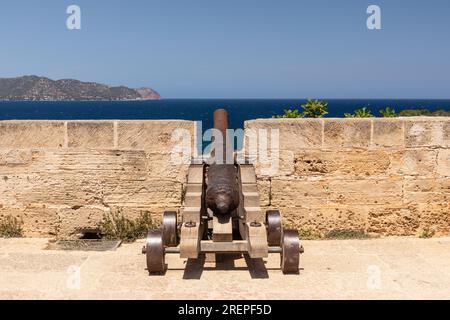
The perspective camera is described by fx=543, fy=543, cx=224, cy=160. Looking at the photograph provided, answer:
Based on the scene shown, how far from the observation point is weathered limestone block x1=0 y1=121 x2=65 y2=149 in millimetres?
6363

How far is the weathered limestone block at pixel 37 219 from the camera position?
642cm

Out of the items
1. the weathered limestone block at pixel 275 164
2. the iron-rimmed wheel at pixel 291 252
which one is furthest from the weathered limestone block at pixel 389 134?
the iron-rimmed wheel at pixel 291 252

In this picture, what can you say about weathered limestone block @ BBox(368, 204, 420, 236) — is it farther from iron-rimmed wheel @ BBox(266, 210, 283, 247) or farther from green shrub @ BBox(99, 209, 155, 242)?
green shrub @ BBox(99, 209, 155, 242)

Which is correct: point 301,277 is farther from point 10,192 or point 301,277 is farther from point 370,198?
point 10,192

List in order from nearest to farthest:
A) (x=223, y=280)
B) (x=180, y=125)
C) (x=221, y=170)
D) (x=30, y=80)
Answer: (x=223, y=280) < (x=221, y=170) < (x=180, y=125) < (x=30, y=80)

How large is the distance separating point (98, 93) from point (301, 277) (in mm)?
195941

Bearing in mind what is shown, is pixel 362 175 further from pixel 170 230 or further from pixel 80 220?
pixel 80 220

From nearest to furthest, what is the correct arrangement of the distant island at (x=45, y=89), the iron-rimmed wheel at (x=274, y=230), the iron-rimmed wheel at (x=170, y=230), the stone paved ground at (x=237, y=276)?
the stone paved ground at (x=237, y=276), the iron-rimmed wheel at (x=274, y=230), the iron-rimmed wheel at (x=170, y=230), the distant island at (x=45, y=89)

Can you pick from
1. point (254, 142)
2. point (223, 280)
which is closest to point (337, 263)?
Answer: point (223, 280)

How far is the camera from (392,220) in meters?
6.44

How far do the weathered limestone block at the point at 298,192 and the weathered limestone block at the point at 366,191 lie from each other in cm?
11

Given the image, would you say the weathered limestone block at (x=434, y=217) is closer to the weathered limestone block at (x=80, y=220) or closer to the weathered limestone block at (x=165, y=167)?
the weathered limestone block at (x=165, y=167)

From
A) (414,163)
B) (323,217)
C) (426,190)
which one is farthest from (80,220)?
(426,190)

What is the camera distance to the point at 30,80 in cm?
18588
